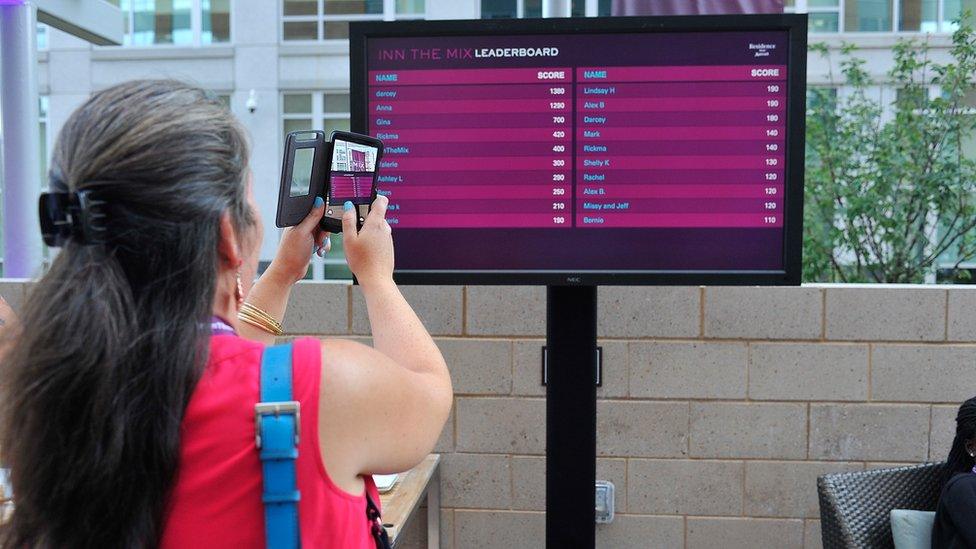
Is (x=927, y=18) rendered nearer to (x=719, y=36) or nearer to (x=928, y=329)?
(x=928, y=329)

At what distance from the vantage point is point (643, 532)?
2.88m

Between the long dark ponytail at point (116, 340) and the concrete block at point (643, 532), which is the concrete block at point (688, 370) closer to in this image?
the concrete block at point (643, 532)

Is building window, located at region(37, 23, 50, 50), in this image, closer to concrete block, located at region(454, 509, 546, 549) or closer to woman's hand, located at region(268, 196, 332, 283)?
concrete block, located at region(454, 509, 546, 549)

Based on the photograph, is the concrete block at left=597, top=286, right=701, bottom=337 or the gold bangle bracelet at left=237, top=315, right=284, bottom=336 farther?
the concrete block at left=597, top=286, right=701, bottom=337

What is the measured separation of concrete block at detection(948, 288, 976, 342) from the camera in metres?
2.73

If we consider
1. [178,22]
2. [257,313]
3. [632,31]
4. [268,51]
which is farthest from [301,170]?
[178,22]

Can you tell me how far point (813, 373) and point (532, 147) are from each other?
1481mm

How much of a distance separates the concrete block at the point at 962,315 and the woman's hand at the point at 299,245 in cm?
217

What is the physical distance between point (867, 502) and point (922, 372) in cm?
52

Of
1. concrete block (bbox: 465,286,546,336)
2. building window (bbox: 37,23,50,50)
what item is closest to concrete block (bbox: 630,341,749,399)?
concrete block (bbox: 465,286,546,336)

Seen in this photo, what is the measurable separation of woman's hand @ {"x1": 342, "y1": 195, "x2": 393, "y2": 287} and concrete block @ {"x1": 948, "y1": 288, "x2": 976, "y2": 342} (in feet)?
7.10

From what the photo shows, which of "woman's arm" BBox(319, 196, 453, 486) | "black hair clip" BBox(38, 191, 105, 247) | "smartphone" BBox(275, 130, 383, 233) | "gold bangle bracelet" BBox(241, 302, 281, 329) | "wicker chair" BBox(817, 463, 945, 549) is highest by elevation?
"smartphone" BBox(275, 130, 383, 233)

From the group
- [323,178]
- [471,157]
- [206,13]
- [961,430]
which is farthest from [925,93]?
[206,13]

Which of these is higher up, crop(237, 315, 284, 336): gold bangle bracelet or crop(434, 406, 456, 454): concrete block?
crop(237, 315, 284, 336): gold bangle bracelet
